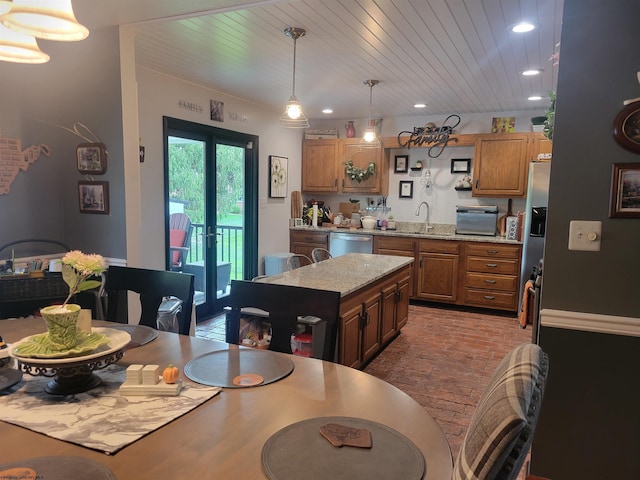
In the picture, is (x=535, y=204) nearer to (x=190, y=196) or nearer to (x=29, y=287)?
(x=190, y=196)

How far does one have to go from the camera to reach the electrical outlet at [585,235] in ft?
6.09

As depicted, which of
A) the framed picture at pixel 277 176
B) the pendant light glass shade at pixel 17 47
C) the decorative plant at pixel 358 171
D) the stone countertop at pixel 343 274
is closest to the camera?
the pendant light glass shade at pixel 17 47

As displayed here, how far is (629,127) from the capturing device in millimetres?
1761

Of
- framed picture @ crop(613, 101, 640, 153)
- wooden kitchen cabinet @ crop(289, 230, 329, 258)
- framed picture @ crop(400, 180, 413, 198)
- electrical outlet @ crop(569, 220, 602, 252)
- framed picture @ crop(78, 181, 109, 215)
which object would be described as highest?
framed picture @ crop(613, 101, 640, 153)

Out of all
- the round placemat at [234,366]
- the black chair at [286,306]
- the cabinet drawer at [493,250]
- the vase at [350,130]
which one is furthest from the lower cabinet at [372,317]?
the vase at [350,130]

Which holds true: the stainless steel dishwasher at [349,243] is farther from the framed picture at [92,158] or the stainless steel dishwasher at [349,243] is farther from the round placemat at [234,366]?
the round placemat at [234,366]

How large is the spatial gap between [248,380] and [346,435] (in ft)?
1.41

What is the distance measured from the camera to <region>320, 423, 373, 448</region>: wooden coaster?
1.02 meters

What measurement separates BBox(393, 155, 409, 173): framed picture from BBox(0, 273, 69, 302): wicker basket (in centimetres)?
449

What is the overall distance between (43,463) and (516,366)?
39.0 inches

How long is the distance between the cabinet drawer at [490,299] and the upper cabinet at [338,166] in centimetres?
183

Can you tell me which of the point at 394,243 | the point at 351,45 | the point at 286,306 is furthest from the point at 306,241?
the point at 286,306

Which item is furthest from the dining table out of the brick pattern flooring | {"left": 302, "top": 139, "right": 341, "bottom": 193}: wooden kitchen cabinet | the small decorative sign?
{"left": 302, "top": 139, "right": 341, "bottom": 193}: wooden kitchen cabinet

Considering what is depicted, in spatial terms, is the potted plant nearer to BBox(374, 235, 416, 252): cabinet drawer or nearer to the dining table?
the dining table
